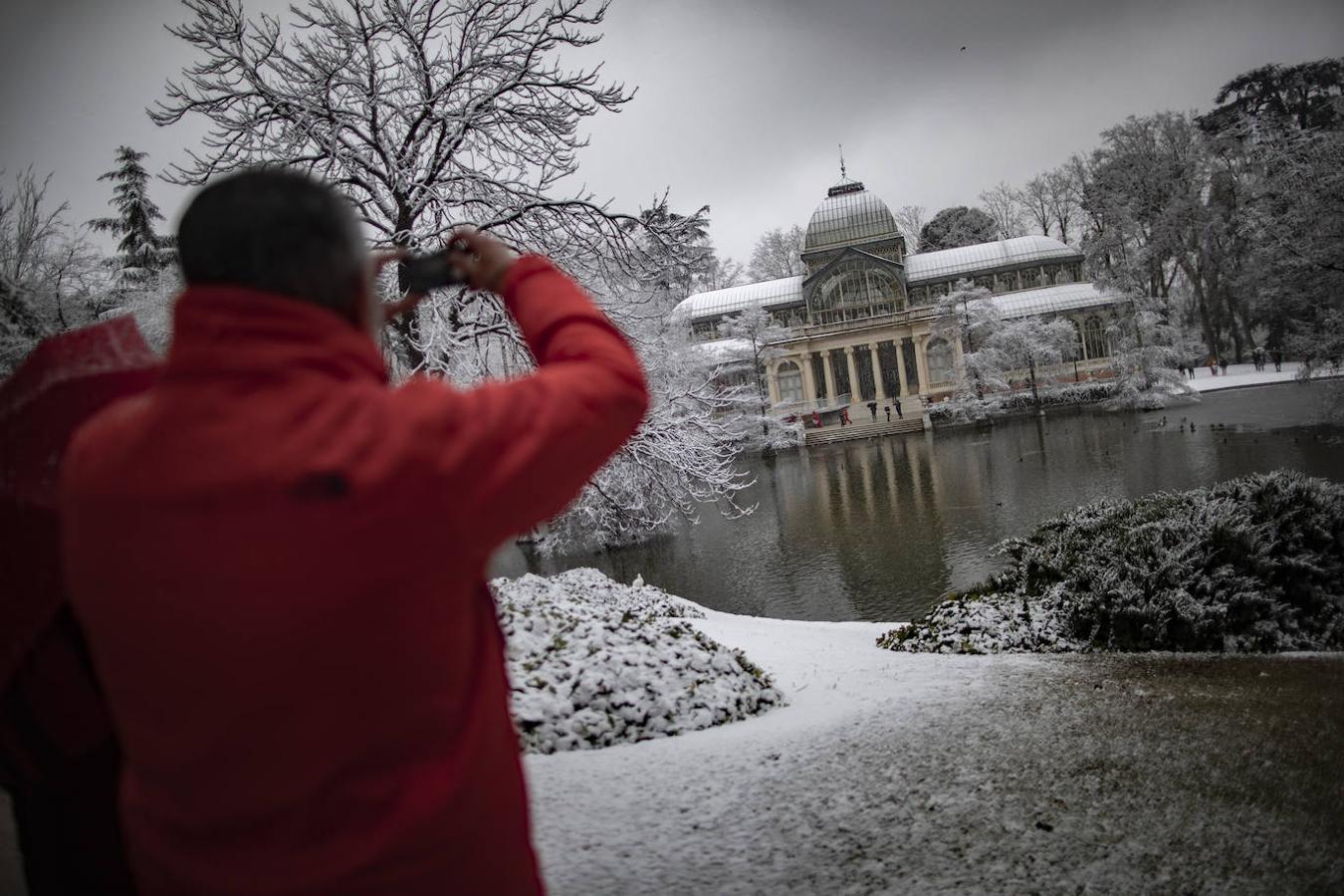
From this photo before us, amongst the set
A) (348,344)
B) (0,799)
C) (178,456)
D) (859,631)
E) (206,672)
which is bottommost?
(859,631)

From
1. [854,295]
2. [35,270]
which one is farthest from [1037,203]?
[35,270]

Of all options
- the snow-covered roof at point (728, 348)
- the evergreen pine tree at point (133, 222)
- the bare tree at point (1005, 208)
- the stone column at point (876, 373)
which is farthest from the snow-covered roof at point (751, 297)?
the evergreen pine tree at point (133, 222)

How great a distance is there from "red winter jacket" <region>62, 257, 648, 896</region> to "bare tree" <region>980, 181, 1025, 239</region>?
54.2 metres

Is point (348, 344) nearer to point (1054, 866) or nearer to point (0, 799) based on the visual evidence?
point (1054, 866)

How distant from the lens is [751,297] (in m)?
52.5

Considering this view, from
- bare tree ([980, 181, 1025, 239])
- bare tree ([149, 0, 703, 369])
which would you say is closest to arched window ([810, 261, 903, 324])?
bare tree ([980, 181, 1025, 239])

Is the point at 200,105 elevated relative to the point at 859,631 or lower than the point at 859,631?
elevated

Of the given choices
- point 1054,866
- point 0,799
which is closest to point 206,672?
point 1054,866

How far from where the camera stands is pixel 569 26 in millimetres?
8758

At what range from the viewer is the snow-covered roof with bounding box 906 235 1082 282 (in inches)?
1873

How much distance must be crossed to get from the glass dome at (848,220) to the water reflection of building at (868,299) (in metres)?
0.07

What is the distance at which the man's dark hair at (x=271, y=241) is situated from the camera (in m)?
0.92

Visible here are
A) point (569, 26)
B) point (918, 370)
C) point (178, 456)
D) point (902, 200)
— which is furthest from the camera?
point (902, 200)

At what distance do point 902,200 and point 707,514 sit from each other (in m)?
45.2
